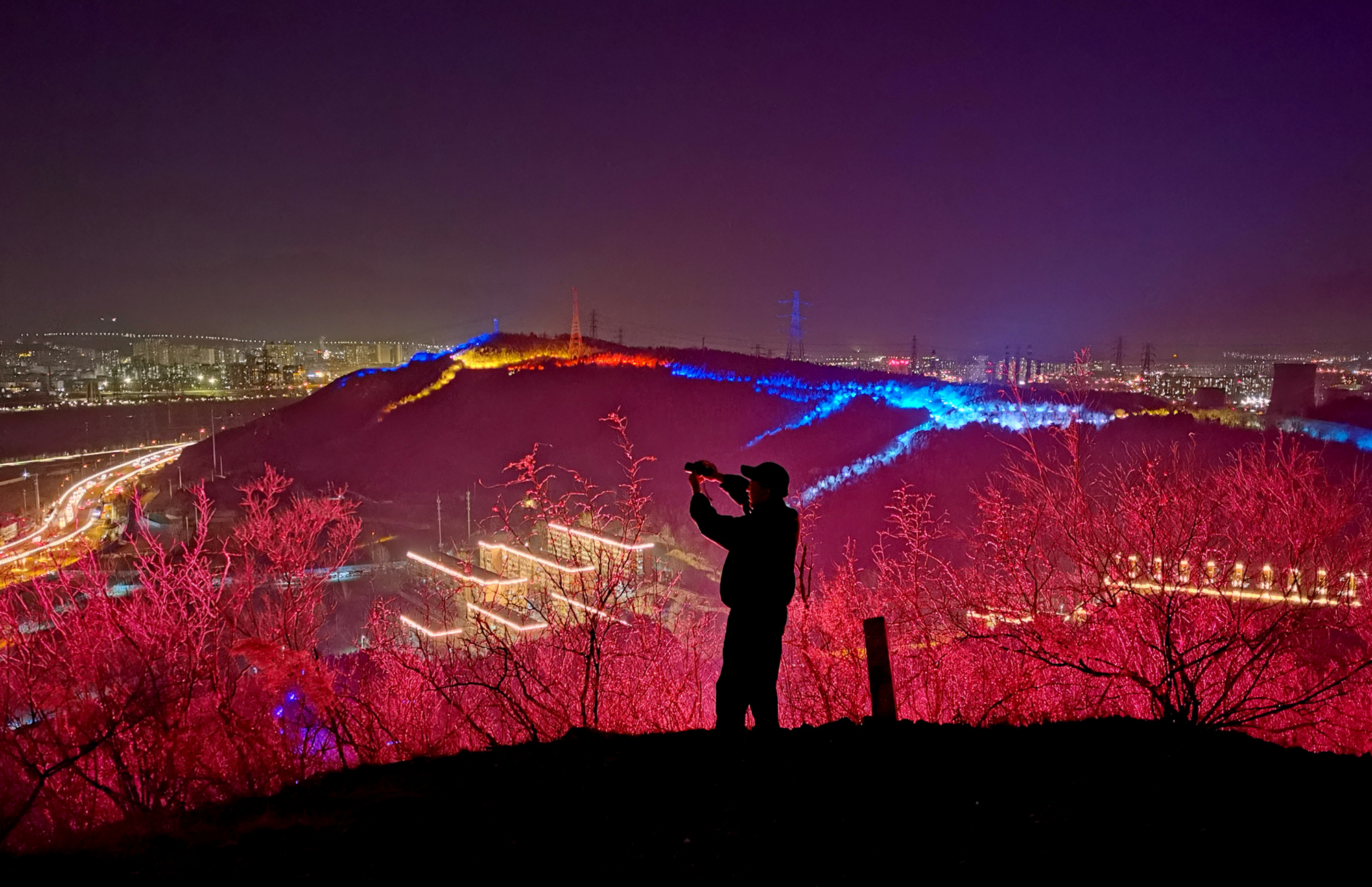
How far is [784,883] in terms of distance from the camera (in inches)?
108

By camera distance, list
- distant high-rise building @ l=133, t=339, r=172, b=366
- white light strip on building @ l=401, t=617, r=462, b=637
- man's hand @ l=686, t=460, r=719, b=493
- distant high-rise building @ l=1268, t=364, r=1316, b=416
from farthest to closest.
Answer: distant high-rise building @ l=133, t=339, r=172, b=366 → distant high-rise building @ l=1268, t=364, r=1316, b=416 → white light strip on building @ l=401, t=617, r=462, b=637 → man's hand @ l=686, t=460, r=719, b=493

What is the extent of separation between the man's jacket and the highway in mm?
18824

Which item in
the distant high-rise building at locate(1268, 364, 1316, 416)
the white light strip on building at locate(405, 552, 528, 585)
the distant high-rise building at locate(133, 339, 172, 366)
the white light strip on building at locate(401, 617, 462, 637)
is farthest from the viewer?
the distant high-rise building at locate(133, 339, 172, 366)

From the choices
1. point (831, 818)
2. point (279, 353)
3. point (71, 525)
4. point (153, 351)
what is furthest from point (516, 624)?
point (153, 351)

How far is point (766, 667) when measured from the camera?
4145 mm

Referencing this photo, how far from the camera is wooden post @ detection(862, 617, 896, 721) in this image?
14.5ft

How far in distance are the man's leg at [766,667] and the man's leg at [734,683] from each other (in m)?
0.04

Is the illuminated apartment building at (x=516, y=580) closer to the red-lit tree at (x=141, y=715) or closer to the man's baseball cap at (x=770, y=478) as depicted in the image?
the red-lit tree at (x=141, y=715)

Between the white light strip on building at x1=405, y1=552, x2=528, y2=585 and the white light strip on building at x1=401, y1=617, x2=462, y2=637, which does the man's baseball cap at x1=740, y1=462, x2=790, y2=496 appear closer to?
the white light strip on building at x1=405, y1=552, x2=528, y2=585

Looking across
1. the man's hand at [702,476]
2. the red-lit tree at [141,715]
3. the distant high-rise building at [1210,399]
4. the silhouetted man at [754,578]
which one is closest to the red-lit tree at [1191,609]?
the silhouetted man at [754,578]

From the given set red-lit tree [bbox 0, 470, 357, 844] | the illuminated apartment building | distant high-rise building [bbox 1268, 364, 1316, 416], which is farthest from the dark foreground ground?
distant high-rise building [bbox 1268, 364, 1316, 416]

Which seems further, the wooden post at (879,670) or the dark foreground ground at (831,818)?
the wooden post at (879,670)

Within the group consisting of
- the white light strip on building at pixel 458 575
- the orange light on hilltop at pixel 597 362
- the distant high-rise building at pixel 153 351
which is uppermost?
the distant high-rise building at pixel 153 351

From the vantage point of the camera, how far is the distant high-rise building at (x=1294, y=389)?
39531 mm
